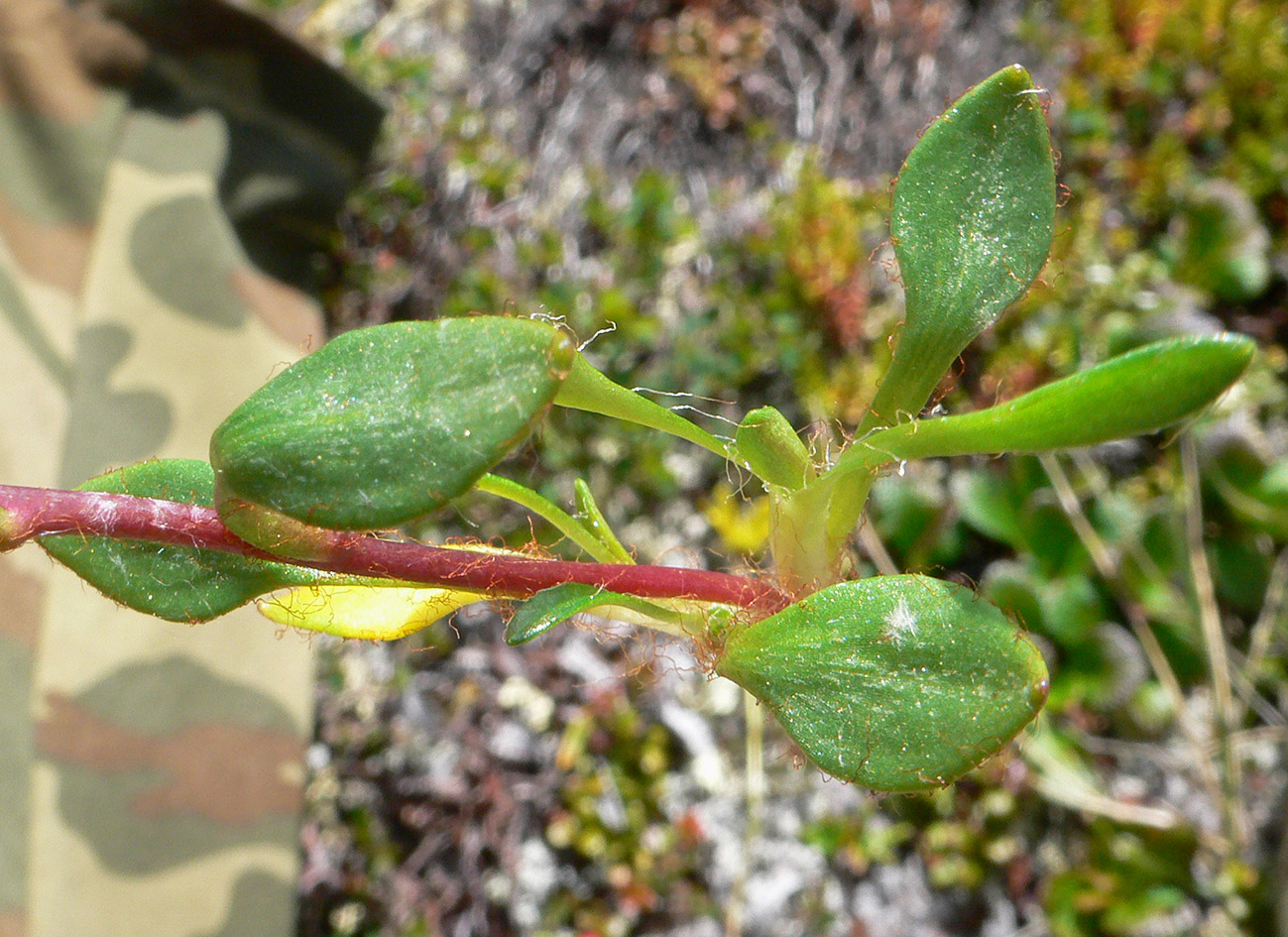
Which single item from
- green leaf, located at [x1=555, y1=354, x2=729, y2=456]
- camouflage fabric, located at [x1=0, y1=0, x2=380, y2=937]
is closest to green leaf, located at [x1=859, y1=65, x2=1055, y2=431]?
green leaf, located at [x1=555, y1=354, x2=729, y2=456]

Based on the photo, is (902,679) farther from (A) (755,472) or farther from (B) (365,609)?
(B) (365,609)

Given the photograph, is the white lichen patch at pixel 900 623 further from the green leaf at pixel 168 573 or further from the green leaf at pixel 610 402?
the green leaf at pixel 168 573

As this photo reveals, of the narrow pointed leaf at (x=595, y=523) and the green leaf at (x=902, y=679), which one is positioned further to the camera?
the narrow pointed leaf at (x=595, y=523)

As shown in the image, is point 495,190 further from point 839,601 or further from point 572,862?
point 839,601

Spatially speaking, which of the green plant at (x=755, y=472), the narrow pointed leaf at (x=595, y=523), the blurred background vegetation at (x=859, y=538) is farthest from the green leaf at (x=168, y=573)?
the blurred background vegetation at (x=859, y=538)

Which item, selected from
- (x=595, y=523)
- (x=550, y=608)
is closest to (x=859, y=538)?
(x=595, y=523)

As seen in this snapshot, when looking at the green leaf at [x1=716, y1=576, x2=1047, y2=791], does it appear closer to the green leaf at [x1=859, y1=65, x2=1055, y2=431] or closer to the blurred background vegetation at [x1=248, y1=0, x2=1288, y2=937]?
the green leaf at [x1=859, y1=65, x2=1055, y2=431]
